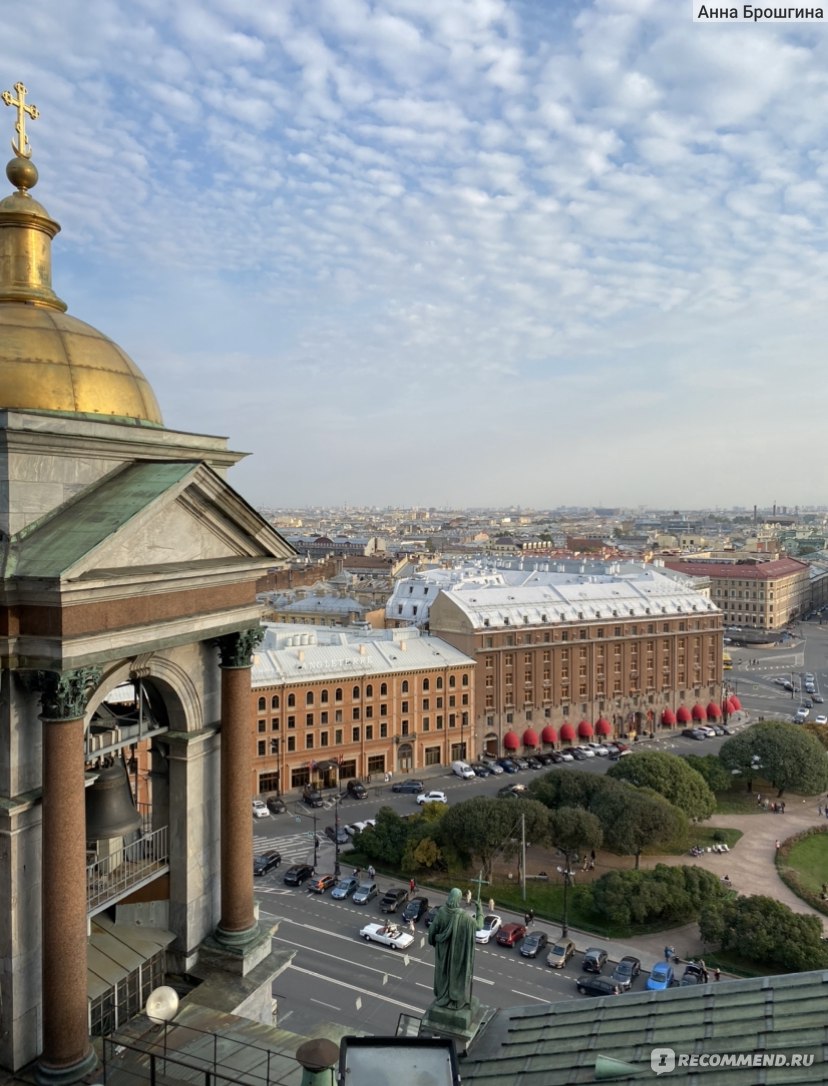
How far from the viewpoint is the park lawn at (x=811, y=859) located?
51812 millimetres

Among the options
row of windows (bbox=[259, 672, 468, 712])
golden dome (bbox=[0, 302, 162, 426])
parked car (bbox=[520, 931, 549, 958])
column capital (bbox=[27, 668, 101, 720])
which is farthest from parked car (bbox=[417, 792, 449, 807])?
column capital (bbox=[27, 668, 101, 720])

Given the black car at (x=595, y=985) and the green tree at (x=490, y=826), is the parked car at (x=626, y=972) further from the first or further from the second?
the green tree at (x=490, y=826)

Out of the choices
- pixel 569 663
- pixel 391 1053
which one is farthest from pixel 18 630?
pixel 569 663

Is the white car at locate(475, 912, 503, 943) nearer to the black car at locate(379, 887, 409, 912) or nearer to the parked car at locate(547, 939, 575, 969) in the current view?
the parked car at locate(547, 939, 575, 969)

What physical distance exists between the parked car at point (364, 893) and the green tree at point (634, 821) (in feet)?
47.6

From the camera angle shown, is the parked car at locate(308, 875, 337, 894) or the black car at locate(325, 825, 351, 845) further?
the black car at locate(325, 825, 351, 845)

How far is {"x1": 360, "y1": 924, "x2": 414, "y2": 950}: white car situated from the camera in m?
41.9

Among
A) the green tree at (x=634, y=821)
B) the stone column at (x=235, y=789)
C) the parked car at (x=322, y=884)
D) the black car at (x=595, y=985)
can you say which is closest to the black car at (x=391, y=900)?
the parked car at (x=322, y=884)

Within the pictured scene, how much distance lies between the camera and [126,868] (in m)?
14.6

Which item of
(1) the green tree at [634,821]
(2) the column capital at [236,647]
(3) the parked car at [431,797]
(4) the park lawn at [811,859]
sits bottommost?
(4) the park lawn at [811,859]

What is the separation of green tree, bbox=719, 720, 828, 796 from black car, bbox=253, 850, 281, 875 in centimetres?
3626

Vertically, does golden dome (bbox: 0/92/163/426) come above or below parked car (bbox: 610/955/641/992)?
above

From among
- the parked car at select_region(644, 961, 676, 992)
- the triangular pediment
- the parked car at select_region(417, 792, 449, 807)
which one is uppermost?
the triangular pediment

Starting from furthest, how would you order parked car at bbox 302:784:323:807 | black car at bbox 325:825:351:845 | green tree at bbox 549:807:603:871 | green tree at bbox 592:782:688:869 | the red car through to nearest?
parked car at bbox 302:784:323:807 → black car at bbox 325:825:351:845 → green tree at bbox 592:782:688:869 → green tree at bbox 549:807:603:871 → the red car
